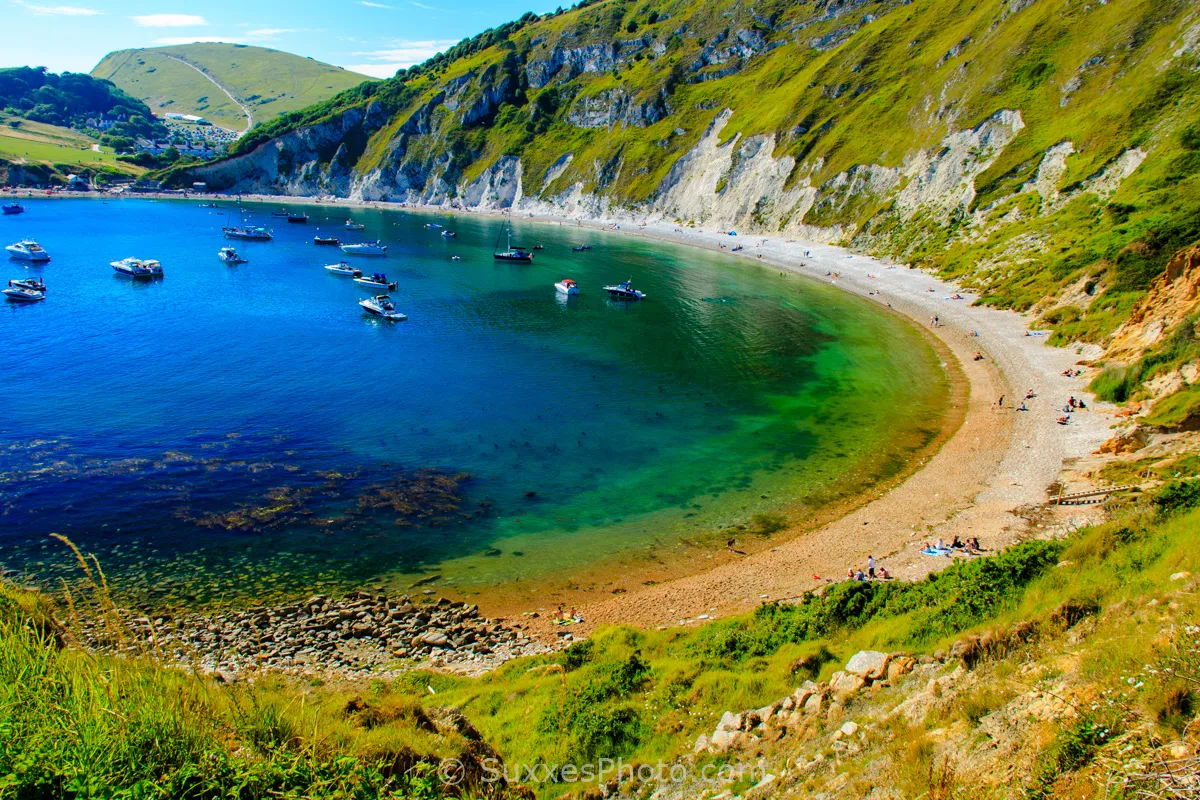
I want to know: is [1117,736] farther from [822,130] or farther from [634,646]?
[822,130]

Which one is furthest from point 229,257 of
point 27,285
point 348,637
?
point 348,637

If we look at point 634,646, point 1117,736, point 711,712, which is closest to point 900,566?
point 634,646

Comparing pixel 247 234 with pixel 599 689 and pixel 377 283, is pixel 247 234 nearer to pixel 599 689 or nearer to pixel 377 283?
pixel 377 283

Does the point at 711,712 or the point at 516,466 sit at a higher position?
the point at 711,712

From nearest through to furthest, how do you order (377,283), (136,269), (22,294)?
(22,294), (136,269), (377,283)

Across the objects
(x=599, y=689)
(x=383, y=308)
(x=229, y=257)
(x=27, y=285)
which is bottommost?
(x=27, y=285)

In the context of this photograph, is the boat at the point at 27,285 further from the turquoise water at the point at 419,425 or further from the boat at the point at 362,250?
the boat at the point at 362,250

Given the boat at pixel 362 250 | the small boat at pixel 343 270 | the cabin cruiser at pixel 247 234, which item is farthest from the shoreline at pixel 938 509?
the cabin cruiser at pixel 247 234
